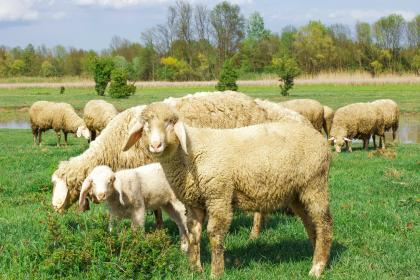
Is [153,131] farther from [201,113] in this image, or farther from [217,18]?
[217,18]

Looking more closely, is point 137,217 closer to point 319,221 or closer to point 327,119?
point 319,221

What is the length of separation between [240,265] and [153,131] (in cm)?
174

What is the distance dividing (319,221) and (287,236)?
147 cm

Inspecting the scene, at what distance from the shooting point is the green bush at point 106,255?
5141 millimetres

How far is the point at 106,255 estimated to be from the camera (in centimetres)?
525

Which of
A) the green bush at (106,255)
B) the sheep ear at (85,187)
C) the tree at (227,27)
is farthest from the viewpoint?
the tree at (227,27)

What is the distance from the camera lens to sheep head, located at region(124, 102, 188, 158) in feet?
16.5

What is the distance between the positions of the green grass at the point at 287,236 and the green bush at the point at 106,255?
27mm

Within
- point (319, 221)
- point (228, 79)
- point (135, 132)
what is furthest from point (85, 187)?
point (228, 79)

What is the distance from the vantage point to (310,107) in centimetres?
2233

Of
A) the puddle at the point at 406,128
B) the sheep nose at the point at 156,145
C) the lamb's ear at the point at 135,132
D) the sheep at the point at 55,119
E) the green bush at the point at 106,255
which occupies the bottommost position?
the puddle at the point at 406,128

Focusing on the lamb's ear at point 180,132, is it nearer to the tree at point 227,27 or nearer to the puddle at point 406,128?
the puddle at point 406,128

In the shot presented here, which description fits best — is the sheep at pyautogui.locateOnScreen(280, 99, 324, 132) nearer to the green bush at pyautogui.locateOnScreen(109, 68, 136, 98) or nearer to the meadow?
the meadow

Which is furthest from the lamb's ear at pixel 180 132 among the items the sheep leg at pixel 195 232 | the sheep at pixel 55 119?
the sheep at pixel 55 119
